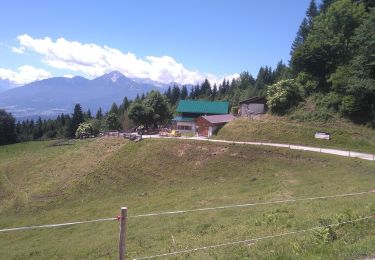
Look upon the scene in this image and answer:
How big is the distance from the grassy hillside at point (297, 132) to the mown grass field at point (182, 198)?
25.6 feet

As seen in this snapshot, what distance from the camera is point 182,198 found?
33719mm

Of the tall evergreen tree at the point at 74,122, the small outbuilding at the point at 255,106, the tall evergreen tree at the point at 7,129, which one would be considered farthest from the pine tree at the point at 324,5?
the tall evergreen tree at the point at 7,129

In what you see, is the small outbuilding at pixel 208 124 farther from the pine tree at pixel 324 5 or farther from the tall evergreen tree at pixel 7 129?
the tall evergreen tree at pixel 7 129

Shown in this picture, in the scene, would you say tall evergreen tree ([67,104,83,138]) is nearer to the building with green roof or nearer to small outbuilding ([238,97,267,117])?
the building with green roof

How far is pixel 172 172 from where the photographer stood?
46.8 meters

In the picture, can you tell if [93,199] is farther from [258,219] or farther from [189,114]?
[189,114]

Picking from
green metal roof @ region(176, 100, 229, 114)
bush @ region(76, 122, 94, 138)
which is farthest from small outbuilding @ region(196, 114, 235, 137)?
bush @ region(76, 122, 94, 138)

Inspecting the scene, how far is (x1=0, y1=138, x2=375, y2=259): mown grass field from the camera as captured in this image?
13.1m

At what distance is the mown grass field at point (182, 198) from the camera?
13.1 metres

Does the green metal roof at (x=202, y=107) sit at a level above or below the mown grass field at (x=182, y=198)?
above

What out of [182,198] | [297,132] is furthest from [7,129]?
[182,198]

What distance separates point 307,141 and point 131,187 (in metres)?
25.1

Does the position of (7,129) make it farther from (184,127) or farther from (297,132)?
(297,132)

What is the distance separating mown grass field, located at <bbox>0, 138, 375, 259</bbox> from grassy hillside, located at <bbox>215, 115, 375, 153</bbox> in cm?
780
